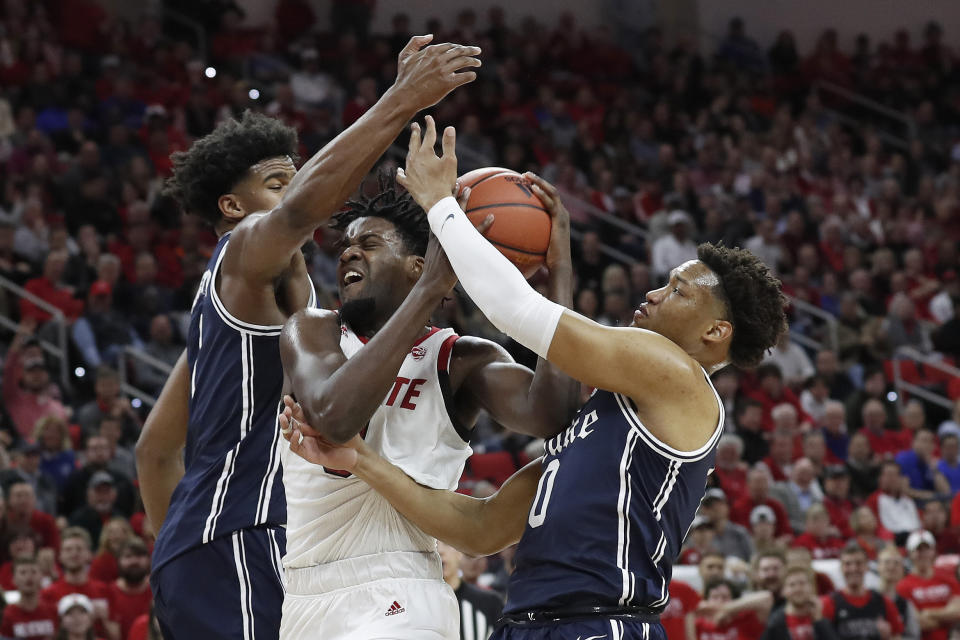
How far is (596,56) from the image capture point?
19828 mm

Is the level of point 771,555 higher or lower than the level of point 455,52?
lower

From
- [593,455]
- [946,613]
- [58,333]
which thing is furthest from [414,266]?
[58,333]

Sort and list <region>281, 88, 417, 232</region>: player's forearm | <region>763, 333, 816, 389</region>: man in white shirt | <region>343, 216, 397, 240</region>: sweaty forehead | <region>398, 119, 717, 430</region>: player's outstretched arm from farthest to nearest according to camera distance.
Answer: <region>763, 333, 816, 389</region>: man in white shirt < <region>343, 216, 397, 240</region>: sweaty forehead < <region>281, 88, 417, 232</region>: player's forearm < <region>398, 119, 717, 430</region>: player's outstretched arm

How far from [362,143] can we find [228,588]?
4.68 ft

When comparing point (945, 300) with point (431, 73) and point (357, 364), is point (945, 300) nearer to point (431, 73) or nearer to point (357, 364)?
point (431, 73)

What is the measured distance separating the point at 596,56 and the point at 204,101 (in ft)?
23.8

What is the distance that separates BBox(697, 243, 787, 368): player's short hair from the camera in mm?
3961

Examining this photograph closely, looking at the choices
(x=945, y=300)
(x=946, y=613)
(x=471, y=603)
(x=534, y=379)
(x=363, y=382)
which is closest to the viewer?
(x=363, y=382)

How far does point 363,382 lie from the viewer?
11.7 feet

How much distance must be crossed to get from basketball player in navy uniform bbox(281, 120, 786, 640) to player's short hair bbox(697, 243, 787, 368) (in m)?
0.01

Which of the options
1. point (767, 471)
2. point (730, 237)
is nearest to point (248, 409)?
point (767, 471)

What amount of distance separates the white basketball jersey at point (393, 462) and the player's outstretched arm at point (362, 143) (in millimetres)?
389

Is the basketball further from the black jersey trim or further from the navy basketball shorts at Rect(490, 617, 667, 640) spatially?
the navy basketball shorts at Rect(490, 617, 667, 640)

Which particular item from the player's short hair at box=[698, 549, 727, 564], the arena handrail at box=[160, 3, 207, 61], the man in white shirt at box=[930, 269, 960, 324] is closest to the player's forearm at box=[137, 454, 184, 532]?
the player's short hair at box=[698, 549, 727, 564]
